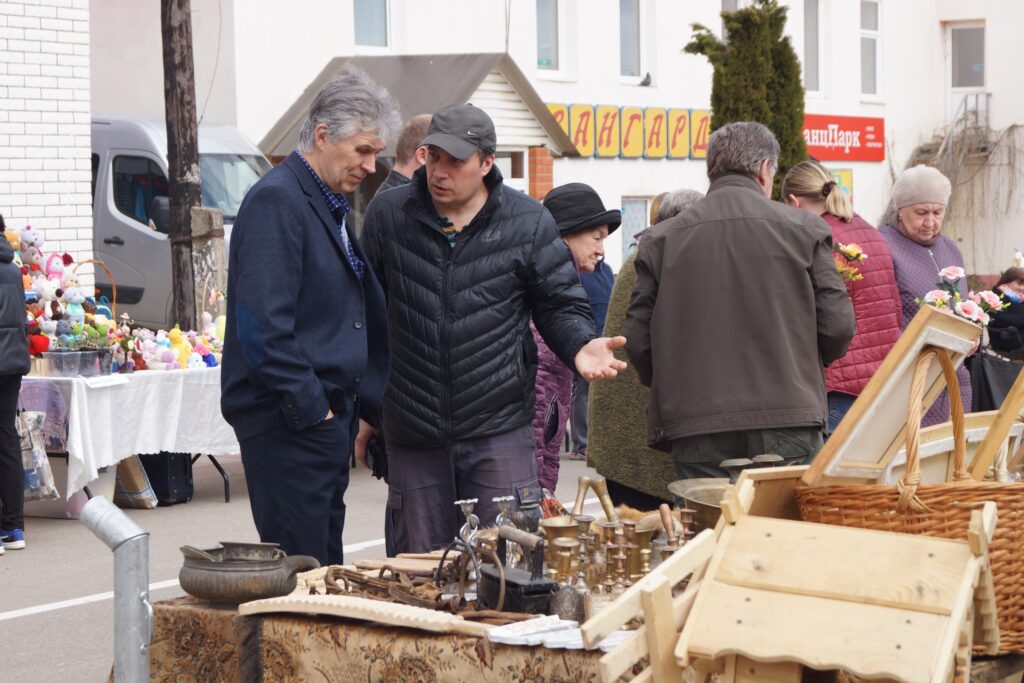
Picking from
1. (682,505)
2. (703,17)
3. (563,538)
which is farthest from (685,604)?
(703,17)

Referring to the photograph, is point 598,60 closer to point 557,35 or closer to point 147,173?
point 557,35

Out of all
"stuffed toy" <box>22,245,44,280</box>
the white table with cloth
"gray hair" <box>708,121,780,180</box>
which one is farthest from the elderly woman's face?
"stuffed toy" <box>22,245,44,280</box>

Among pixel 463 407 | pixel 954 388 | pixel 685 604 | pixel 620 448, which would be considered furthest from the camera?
pixel 620 448

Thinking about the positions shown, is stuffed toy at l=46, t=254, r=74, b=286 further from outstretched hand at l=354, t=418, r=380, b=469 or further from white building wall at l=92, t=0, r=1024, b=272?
white building wall at l=92, t=0, r=1024, b=272

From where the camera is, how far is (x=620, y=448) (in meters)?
5.40

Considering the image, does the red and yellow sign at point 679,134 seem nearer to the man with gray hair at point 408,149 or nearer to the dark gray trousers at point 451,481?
the man with gray hair at point 408,149

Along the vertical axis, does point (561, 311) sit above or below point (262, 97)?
below

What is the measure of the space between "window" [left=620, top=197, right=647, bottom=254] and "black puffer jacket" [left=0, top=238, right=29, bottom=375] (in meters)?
12.9

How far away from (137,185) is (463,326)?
1097 cm

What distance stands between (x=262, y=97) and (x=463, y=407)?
12.0 m

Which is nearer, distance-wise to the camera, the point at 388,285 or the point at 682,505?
the point at 682,505

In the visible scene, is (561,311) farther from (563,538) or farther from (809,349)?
(563,538)

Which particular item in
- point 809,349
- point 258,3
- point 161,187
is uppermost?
point 258,3

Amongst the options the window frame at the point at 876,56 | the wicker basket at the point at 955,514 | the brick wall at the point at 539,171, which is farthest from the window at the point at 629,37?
the wicker basket at the point at 955,514
